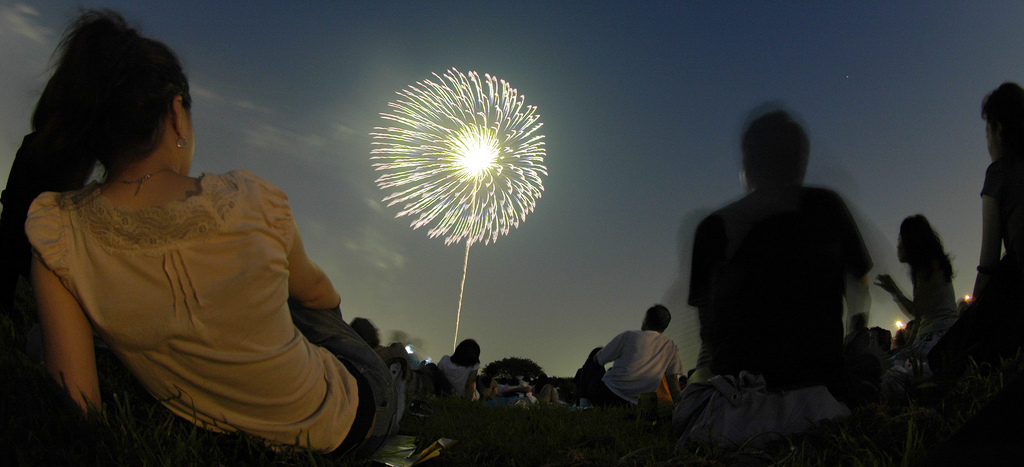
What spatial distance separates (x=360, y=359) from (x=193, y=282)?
0.88 m

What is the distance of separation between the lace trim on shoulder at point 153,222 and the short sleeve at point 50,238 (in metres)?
0.09

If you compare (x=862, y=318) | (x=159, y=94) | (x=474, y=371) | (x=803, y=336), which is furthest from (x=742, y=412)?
(x=474, y=371)

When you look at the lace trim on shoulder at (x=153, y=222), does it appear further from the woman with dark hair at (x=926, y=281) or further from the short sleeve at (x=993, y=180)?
the woman with dark hair at (x=926, y=281)

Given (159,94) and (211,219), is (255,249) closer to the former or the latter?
(211,219)

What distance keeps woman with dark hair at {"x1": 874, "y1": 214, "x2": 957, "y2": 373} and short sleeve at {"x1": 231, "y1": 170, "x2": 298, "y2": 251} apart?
5.68m

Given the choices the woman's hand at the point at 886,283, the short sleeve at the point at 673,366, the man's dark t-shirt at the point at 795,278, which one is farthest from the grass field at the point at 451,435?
the short sleeve at the point at 673,366

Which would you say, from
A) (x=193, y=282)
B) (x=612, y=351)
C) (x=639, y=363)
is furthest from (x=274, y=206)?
(x=612, y=351)

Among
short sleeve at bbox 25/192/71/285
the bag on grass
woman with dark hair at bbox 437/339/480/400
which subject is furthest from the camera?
woman with dark hair at bbox 437/339/480/400

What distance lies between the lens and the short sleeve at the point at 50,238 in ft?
7.13

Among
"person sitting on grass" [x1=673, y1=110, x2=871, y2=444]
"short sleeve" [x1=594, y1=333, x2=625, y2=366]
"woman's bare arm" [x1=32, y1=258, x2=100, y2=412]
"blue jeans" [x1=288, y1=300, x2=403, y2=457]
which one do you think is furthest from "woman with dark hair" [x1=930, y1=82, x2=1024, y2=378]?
"woman's bare arm" [x1=32, y1=258, x2=100, y2=412]

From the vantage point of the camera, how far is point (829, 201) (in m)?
3.71

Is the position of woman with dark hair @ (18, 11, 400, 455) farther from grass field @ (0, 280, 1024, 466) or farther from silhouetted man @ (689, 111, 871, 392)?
silhouetted man @ (689, 111, 871, 392)

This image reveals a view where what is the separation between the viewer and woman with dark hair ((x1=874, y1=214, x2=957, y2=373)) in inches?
235

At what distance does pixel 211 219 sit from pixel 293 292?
0.59 metres
